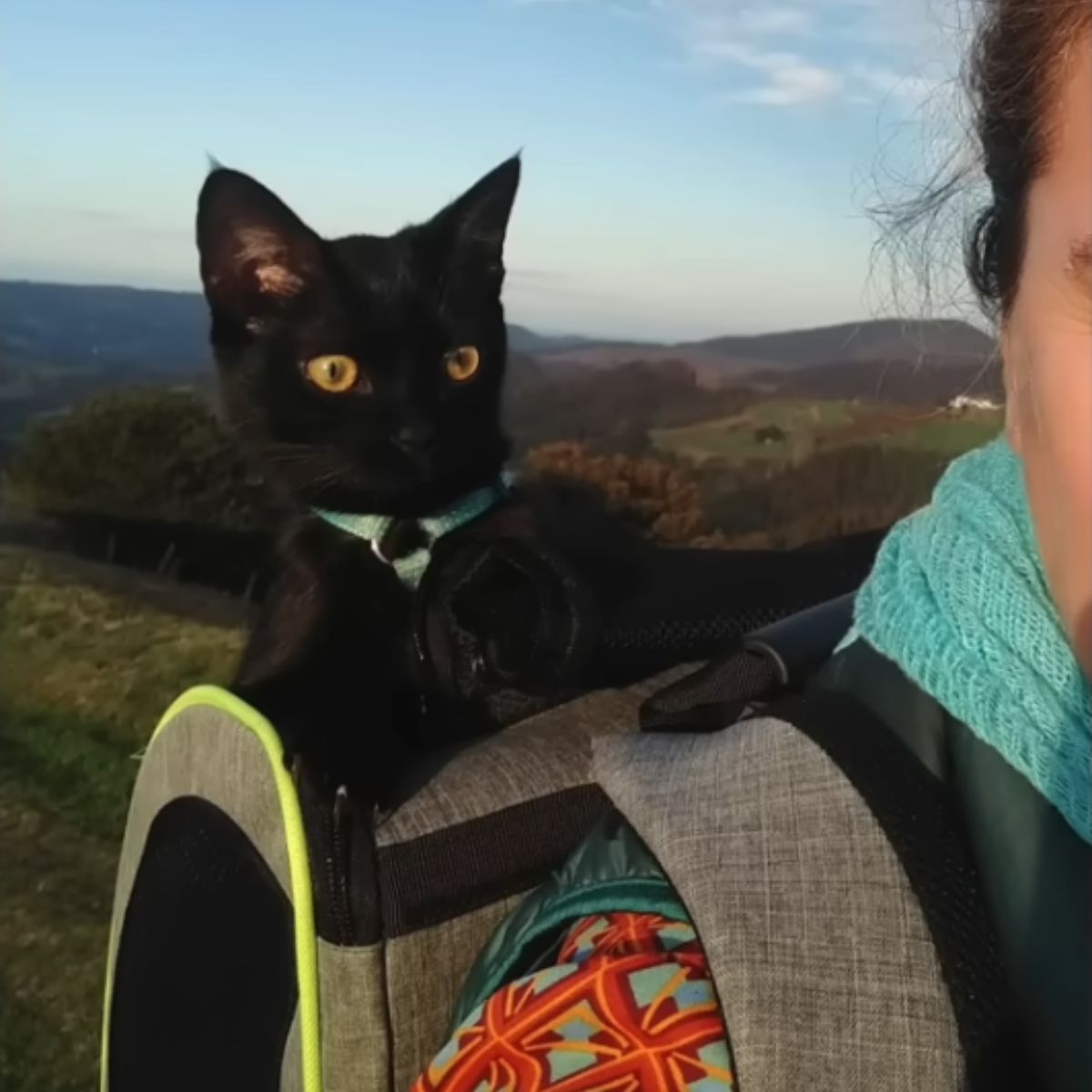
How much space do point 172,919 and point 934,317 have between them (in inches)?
23.7

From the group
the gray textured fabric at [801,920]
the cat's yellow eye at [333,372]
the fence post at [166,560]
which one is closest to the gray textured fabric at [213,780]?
the gray textured fabric at [801,920]

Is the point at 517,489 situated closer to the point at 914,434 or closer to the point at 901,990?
the point at 914,434

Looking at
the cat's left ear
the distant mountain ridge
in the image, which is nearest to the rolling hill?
the distant mountain ridge

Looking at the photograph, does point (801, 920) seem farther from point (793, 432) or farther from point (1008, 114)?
point (793, 432)

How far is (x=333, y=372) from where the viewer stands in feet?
3.56

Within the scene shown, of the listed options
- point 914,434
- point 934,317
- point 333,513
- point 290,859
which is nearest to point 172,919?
point 290,859

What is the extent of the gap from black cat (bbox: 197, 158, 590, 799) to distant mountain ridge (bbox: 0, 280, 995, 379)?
7.9 inches

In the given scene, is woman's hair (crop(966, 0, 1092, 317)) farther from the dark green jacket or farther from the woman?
the dark green jacket

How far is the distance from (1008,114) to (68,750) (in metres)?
1.30

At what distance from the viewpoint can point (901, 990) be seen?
49cm

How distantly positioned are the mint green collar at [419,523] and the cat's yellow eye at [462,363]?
97 millimetres

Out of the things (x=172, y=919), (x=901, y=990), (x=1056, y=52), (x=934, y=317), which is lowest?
(x=172, y=919)

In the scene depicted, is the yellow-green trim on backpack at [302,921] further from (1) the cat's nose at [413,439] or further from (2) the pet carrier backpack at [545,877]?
(1) the cat's nose at [413,439]

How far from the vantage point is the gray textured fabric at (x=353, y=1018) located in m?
0.68
